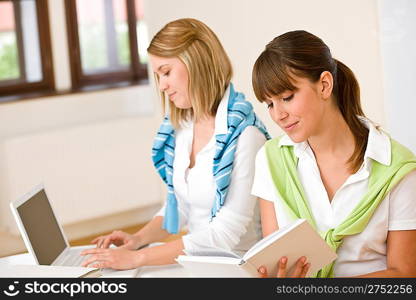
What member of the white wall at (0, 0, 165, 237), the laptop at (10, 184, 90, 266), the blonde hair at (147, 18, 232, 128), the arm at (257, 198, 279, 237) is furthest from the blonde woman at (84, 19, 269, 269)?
the white wall at (0, 0, 165, 237)

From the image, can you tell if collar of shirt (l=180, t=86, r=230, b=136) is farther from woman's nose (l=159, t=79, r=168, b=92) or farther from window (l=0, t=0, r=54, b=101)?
window (l=0, t=0, r=54, b=101)

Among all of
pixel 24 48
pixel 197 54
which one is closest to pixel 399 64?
pixel 197 54

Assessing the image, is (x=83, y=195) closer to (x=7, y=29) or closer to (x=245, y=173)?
(x=7, y=29)

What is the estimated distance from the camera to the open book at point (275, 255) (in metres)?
2.01

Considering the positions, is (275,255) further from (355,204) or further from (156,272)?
(156,272)

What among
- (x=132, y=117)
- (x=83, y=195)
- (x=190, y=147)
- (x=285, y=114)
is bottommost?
(x=83, y=195)

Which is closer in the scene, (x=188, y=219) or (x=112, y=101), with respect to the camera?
(x=188, y=219)

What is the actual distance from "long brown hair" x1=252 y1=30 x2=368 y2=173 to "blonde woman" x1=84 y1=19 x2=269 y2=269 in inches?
20.2

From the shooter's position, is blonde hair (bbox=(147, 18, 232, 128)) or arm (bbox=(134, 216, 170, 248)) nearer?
blonde hair (bbox=(147, 18, 232, 128))

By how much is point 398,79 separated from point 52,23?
319 cm

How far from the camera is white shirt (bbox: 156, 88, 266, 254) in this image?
2715 millimetres

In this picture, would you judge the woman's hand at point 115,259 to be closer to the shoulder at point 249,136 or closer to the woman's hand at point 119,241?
the woman's hand at point 119,241

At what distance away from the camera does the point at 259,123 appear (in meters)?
2.81

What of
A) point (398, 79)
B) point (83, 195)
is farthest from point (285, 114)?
point (83, 195)
